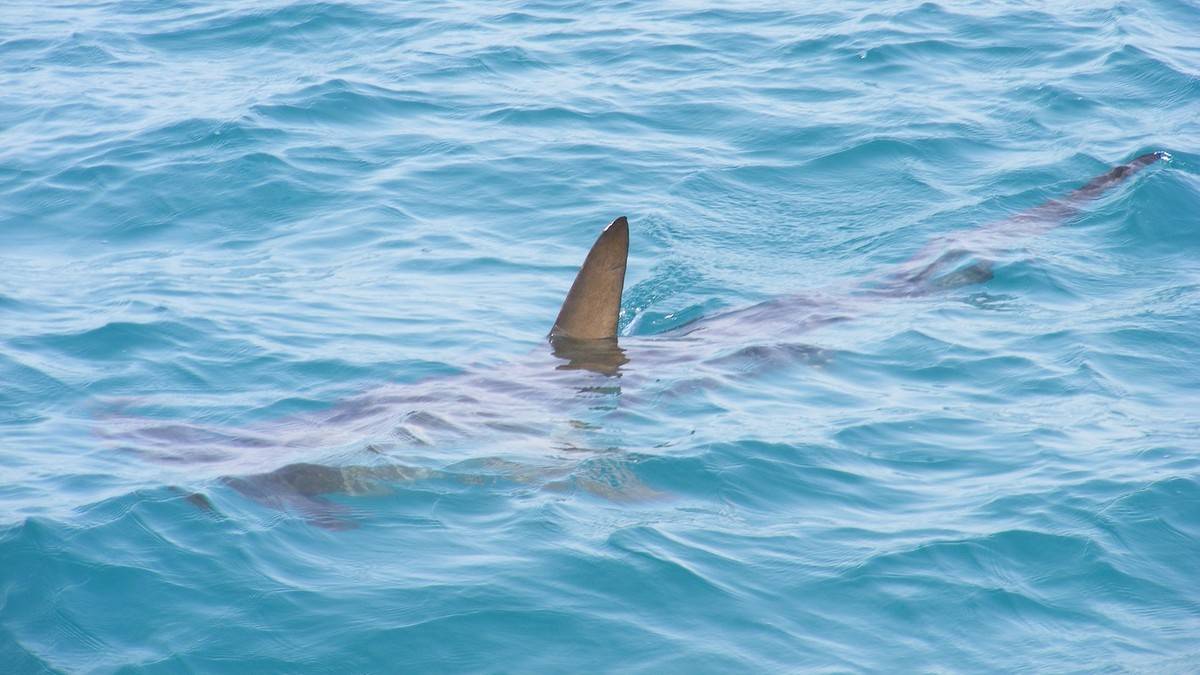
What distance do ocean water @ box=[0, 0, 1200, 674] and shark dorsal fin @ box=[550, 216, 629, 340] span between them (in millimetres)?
352

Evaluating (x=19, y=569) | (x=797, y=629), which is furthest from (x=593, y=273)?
(x=19, y=569)

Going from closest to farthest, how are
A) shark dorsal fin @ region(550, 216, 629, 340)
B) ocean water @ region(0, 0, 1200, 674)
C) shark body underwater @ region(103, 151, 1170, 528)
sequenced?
ocean water @ region(0, 0, 1200, 674), shark body underwater @ region(103, 151, 1170, 528), shark dorsal fin @ region(550, 216, 629, 340)

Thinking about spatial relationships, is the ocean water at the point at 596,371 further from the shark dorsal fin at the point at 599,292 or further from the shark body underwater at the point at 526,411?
the shark dorsal fin at the point at 599,292

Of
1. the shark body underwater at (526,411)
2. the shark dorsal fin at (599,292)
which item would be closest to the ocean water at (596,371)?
the shark body underwater at (526,411)

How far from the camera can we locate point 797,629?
5.32 m

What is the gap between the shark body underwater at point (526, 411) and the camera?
21.4 feet

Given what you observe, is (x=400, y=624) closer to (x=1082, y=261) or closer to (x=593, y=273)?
(x=593, y=273)

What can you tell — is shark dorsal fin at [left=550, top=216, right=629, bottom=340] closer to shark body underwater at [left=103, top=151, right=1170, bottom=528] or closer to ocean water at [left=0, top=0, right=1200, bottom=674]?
shark body underwater at [left=103, top=151, right=1170, bottom=528]

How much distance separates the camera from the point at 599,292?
7867mm

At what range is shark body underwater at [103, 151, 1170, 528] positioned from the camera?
653cm

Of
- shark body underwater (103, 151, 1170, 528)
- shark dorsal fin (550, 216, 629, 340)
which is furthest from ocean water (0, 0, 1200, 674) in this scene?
Answer: shark dorsal fin (550, 216, 629, 340)

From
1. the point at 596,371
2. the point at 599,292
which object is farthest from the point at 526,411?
the point at 599,292

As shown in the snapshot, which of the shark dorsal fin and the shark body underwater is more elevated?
the shark dorsal fin

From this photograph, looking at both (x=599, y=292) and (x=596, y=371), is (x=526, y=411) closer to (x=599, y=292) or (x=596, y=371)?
(x=596, y=371)
